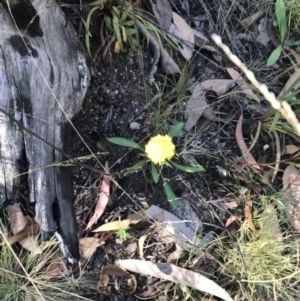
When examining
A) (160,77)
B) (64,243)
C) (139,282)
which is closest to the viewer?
(64,243)

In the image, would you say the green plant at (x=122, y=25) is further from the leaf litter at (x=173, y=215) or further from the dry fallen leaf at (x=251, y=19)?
the dry fallen leaf at (x=251, y=19)

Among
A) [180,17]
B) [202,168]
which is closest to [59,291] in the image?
[202,168]

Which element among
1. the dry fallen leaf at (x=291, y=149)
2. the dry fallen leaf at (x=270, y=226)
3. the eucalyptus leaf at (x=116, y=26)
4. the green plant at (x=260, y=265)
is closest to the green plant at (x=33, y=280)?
the green plant at (x=260, y=265)

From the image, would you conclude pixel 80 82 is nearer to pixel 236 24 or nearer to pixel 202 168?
pixel 202 168

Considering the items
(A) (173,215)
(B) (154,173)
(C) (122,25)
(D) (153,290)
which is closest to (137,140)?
(B) (154,173)

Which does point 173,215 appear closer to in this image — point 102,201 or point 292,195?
point 102,201

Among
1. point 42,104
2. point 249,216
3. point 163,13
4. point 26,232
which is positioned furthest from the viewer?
point 163,13
